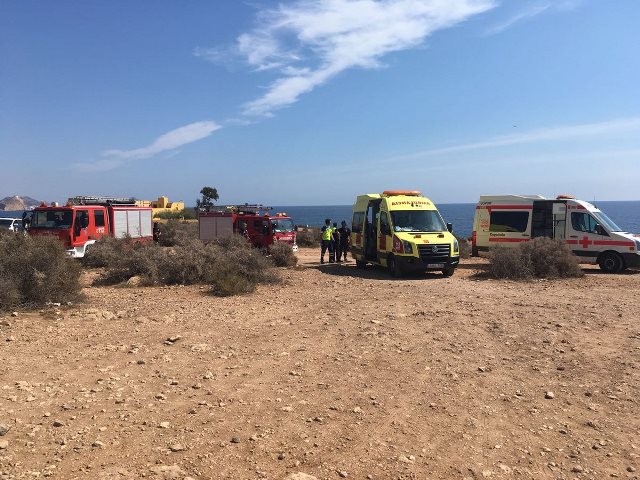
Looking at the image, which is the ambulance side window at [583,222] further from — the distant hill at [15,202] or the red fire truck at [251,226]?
the distant hill at [15,202]

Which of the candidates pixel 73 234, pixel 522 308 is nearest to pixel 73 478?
pixel 522 308

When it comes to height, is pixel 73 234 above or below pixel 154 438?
above

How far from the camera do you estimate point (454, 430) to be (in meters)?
4.66

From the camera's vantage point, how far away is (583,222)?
17.2m

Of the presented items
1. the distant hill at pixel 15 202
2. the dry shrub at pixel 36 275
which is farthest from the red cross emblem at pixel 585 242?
the distant hill at pixel 15 202

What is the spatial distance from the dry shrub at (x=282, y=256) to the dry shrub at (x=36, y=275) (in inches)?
368

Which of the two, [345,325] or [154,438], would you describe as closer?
[154,438]

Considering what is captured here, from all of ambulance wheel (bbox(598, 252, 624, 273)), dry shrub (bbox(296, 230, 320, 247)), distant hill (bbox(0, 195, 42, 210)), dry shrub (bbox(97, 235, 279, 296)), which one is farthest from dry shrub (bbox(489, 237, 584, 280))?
distant hill (bbox(0, 195, 42, 210))

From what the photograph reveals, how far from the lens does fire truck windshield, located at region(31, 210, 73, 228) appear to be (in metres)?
17.6

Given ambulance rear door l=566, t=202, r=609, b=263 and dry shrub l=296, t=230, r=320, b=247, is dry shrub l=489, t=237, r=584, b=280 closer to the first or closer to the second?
ambulance rear door l=566, t=202, r=609, b=263

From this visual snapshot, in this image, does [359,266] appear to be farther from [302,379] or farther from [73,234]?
[302,379]

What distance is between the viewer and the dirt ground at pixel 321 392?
13.4 feet

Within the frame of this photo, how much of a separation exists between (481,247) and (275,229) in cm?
882

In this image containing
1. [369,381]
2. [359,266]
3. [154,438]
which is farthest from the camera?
[359,266]
